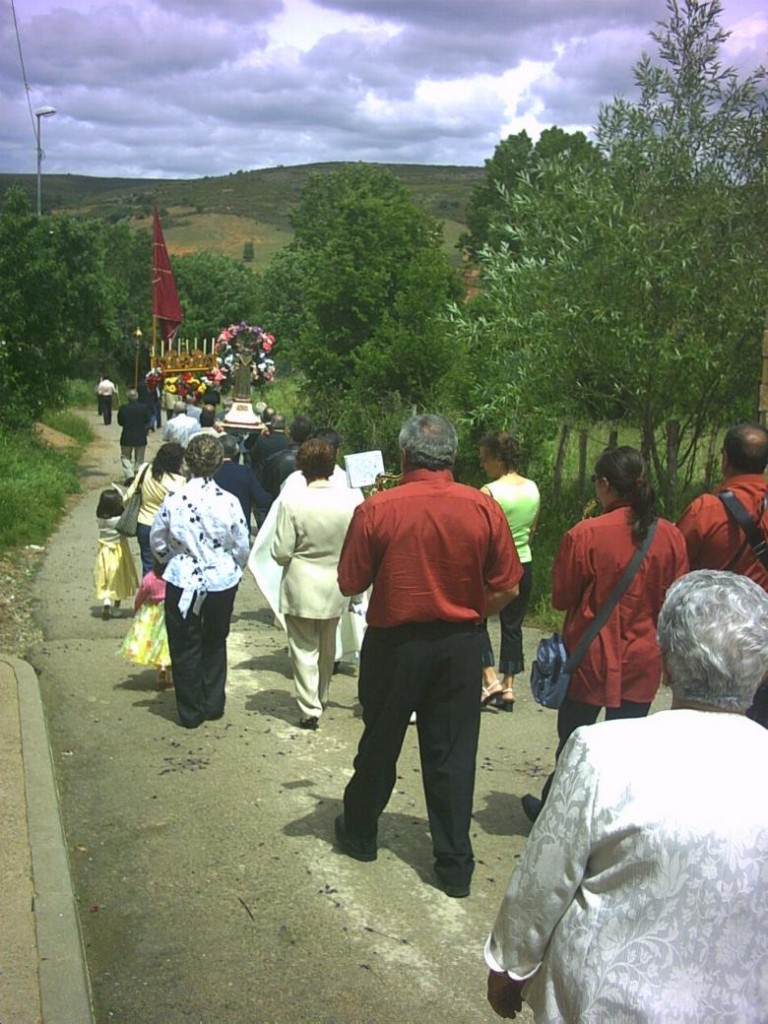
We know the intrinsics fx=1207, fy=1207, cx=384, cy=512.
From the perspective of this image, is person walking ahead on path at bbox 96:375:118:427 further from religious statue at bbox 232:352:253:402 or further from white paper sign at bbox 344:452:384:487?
white paper sign at bbox 344:452:384:487

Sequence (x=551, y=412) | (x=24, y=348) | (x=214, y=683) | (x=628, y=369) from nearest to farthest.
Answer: (x=214, y=683) → (x=628, y=369) → (x=551, y=412) → (x=24, y=348)

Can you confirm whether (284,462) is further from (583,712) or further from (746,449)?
(746,449)

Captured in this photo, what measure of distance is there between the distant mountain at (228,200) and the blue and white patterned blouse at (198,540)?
368 ft

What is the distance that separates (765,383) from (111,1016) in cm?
700

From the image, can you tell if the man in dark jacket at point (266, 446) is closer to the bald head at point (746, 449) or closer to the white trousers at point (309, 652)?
the white trousers at point (309, 652)

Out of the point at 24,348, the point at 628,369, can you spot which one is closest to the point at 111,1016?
the point at 628,369

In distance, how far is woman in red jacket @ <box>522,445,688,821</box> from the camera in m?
5.11

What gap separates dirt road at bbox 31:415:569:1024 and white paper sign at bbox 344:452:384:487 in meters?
1.52

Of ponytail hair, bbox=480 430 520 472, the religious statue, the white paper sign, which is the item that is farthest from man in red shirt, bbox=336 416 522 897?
the religious statue

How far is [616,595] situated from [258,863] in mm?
2015

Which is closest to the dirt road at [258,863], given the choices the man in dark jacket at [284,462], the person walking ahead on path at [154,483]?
the person walking ahead on path at [154,483]

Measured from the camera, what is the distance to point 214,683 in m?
7.60

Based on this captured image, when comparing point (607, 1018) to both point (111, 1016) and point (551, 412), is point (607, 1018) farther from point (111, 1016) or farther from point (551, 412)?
point (551, 412)

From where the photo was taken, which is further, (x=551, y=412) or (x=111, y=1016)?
(x=551, y=412)
